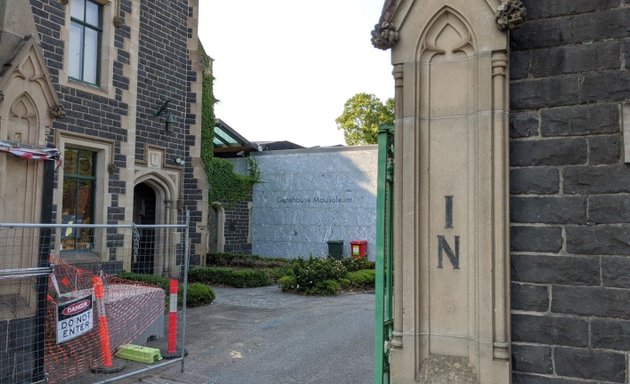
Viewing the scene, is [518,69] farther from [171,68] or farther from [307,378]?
[171,68]

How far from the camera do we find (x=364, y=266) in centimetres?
1852

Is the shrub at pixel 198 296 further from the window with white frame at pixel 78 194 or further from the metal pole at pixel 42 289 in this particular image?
the metal pole at pixel 42 289

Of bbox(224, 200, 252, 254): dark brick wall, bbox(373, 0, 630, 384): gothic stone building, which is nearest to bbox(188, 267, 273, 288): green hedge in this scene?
bbox(224, 200, 252, 254): dark brick wall

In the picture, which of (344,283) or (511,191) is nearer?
(511,191)

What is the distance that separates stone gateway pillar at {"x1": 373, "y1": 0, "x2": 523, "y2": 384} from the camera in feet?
10.2

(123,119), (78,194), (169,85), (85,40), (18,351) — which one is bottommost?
(18,351)

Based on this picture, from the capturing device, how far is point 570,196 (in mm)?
3033

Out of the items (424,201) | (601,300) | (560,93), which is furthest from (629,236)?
(424,201)

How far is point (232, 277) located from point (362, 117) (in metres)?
36.3

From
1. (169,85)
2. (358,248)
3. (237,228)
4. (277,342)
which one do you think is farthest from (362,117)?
(277,342)

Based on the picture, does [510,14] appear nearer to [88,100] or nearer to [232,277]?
[88,100]

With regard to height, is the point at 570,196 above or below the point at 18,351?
above

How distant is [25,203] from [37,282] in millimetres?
834

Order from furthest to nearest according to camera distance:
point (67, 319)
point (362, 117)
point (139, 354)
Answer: point (362, 117), point (139, 354), point (67, 319)
